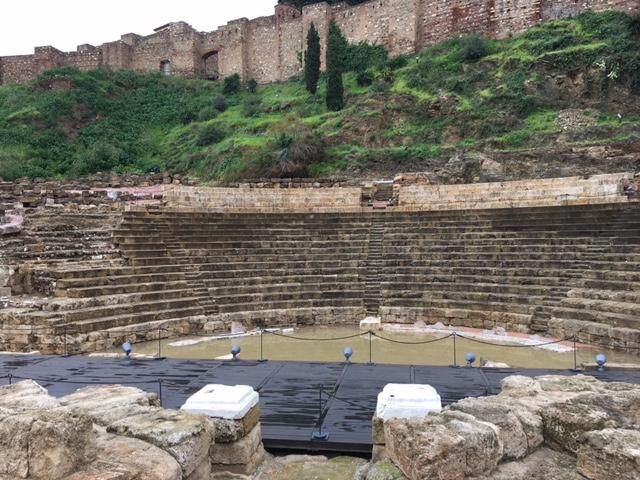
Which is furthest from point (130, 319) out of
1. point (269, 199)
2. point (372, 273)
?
point (269, 199)

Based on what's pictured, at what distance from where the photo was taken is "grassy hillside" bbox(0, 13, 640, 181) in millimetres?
21625

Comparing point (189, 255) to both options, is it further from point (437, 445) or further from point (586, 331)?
point (437, 445)

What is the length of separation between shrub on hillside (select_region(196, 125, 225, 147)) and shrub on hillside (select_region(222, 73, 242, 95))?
984 centimetres

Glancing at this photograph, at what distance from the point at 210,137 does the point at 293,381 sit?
2361 cm

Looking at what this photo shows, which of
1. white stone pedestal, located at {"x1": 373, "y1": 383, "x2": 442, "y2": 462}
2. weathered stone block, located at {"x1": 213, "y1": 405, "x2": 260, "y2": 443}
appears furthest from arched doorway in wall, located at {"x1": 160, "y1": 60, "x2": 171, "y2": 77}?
white stone pedestal, located at {"x1": 373, "y1": 383, "x2": 442, "y2": 462}

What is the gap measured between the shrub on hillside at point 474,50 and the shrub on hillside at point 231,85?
16843mm

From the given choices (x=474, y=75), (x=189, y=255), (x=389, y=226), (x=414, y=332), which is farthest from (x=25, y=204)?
(x=474, y=75)

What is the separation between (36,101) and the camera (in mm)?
32938

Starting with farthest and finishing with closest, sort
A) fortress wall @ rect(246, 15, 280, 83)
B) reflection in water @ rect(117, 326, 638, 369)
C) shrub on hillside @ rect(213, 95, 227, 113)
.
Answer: fortress wall @ rect(246, 15, 280, 83)
shrub on hillside @ rect(213, 95, 227, 113)
reflection in water @ rect(117, 326, 638, 369)

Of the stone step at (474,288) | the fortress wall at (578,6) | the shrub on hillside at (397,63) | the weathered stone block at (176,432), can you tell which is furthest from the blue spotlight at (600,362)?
the shrub on hillside at (397,63)

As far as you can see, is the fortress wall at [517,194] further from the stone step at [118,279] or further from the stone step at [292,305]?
the stone step at [118,279]

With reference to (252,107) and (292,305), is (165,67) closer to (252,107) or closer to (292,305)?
(252,107)

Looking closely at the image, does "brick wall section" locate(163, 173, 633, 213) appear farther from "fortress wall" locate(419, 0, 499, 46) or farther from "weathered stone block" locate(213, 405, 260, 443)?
"fortress wall" locate(419, 0, 499, 46)

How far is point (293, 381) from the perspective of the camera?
5.91 meters
